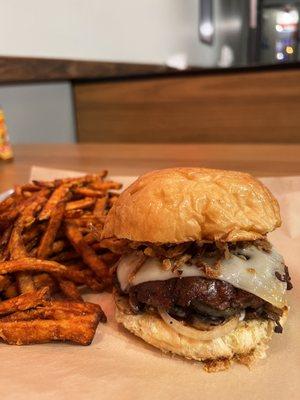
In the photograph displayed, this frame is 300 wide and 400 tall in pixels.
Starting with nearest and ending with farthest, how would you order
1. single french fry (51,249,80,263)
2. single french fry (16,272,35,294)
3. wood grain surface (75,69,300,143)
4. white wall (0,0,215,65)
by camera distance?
single french fry (16,272,35,294) → single french fry (51,249,80,263) → wood grain surface (75,69,300,143) → white wall (0,0,215,65)

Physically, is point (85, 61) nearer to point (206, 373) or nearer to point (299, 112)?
point (299, 112)

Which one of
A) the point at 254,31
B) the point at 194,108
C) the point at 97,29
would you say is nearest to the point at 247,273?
the point at 194,108

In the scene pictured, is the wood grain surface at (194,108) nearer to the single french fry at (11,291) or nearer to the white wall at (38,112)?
the white wall at (38,112)

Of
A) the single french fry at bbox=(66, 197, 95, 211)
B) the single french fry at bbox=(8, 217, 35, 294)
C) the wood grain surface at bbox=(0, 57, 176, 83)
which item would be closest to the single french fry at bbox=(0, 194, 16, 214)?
the single french fry at bbox=(8, 217, 35, 294)

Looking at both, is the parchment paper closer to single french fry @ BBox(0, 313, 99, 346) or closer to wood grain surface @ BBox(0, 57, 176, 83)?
single french fry @ BBox(0, 313, 99, 346)

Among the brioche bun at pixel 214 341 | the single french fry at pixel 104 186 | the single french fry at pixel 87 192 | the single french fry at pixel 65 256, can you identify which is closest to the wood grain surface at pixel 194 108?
the single french fry at pixel 104 186

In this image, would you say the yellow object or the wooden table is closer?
the wooden table

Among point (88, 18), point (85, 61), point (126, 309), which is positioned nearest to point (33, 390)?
point (126, 309)

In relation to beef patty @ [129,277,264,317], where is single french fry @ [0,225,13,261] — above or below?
above
